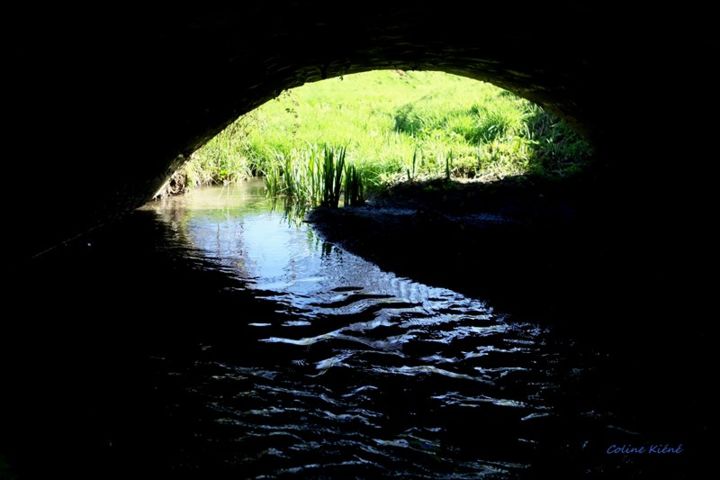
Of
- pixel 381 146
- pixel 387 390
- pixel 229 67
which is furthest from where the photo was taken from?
pixel 381 146

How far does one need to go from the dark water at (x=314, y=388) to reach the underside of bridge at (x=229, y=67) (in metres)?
1.11

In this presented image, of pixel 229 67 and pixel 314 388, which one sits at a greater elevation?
pixel 229 67

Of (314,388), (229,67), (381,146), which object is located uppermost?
(381,146)

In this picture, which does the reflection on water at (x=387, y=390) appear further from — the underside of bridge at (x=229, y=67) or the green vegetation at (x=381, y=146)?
the green vegetation at (x=381, y=146)

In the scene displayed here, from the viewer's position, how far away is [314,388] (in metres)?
2.65

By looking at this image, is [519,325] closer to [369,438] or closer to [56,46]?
[369,438]

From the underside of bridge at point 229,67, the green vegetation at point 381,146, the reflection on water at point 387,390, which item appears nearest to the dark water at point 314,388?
the reflection on water at point 387,390

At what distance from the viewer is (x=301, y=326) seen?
352 cm

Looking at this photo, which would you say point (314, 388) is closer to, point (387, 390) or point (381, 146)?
point (387, 390)

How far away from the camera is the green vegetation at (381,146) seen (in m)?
7.70

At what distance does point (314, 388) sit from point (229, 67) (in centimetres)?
216

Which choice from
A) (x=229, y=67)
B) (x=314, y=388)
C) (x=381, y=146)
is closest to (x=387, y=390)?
(x=314, y=388)

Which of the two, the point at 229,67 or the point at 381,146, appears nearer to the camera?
the point at 229,67

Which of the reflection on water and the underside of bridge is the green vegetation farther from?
the reflection on water
